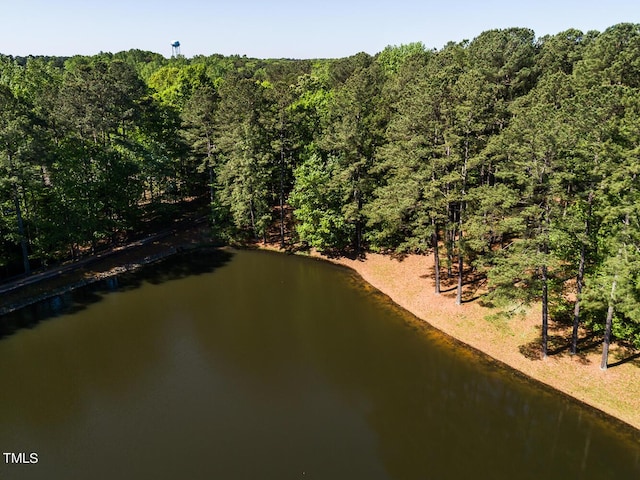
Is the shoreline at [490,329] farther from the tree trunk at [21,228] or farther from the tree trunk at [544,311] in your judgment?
the tree trunk at [21,228]

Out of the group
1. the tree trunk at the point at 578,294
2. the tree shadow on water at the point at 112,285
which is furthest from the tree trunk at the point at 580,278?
the tree shadow on water at the point at 112,285

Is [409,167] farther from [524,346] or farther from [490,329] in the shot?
[524,346]

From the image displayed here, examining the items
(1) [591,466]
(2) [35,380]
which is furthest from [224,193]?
(1) [591,466]

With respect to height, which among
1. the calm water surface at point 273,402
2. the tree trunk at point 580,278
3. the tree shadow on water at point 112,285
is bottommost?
the calm water surface at point 273,402

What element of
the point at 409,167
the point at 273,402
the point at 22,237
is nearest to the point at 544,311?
the point at 409,167

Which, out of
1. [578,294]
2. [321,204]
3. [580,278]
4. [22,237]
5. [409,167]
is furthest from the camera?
[321,204]

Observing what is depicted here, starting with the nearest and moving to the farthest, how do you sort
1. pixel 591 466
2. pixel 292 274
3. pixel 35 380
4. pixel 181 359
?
1. pixel 591 466
2. pixel 35 380
3. pixel 181 359
4. pixel 292 274

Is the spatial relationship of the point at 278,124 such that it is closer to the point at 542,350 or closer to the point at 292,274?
the point at 292,274
